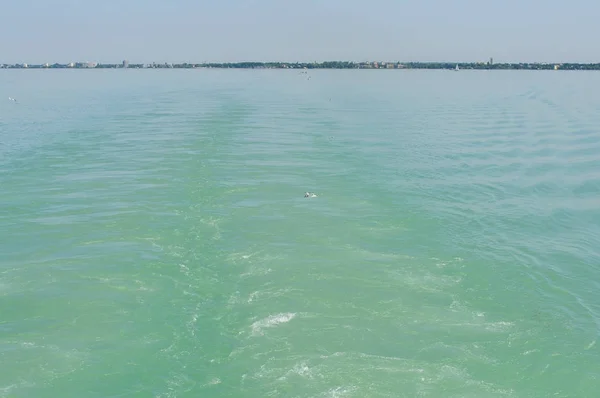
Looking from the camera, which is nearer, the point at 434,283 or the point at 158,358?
the point at 158,358

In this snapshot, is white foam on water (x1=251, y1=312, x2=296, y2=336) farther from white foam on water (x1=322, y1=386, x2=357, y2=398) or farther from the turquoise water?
white foam on water (x1=322, y1=386, x2=357, y2=398)

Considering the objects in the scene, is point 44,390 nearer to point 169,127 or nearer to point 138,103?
point 169,127

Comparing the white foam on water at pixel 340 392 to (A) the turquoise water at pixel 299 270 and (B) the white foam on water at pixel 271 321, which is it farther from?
(B) the white foam on water at pixel 271 321

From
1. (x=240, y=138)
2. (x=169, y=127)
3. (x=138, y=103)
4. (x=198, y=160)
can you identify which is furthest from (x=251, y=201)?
(x=138, y=103)

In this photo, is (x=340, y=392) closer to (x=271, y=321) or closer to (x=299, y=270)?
(x=271, y=321)

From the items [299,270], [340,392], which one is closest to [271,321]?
[340,392]

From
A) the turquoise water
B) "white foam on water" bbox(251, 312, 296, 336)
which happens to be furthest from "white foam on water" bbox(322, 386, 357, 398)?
"white foam on water" bbox(251, 312, 296, 336)
